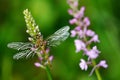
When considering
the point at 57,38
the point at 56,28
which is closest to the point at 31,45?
the point at 57,38

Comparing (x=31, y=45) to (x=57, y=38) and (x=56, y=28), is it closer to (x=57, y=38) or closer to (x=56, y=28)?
(x=57, y=38)

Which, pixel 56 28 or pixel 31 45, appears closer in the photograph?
pixel 31 45

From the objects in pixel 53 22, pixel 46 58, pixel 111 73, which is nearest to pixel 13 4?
pixel 53 22

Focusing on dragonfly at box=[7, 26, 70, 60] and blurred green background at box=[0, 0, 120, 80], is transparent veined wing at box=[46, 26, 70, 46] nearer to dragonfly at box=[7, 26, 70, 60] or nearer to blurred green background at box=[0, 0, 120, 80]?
dragonfly at box=[7, 26, 70, 60]

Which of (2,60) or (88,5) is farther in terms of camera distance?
(88,5)

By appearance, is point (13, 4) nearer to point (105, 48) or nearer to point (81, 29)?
point (105, 48)

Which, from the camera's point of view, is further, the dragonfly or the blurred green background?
the blurred green background

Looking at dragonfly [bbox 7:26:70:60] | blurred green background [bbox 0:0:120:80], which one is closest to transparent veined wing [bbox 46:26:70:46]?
dragonfly [bbox 7:26:70:60]

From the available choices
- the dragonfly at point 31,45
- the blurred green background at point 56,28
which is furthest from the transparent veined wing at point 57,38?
the blurred green background at point 56,28
